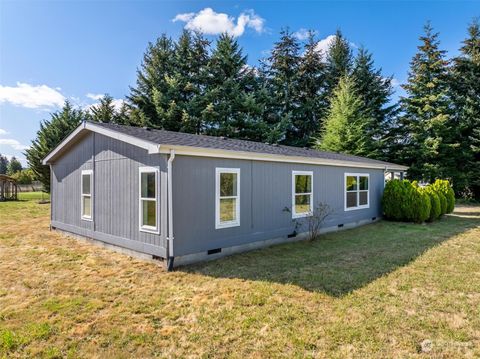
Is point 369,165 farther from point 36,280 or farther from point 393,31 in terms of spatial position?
point 36,280

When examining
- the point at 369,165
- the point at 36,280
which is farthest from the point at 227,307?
the point at 369,165

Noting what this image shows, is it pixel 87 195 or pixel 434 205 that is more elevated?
pixel 87 195

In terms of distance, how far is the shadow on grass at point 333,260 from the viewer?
5.10 m

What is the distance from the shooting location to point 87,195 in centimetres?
841

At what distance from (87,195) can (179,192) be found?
396 cm

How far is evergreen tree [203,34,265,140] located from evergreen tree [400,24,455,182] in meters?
10.7

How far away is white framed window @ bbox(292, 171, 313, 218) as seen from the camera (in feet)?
28.7

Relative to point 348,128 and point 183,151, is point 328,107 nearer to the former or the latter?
point 348,128

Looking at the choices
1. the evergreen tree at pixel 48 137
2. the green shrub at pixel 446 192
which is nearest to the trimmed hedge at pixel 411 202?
the green shrub at pixel 446 192

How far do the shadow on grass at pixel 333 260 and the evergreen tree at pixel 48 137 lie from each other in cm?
1850

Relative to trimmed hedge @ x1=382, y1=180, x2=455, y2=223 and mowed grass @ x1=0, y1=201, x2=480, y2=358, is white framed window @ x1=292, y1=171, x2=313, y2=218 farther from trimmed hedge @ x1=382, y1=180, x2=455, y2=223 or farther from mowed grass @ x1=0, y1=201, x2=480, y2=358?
trimmed hedge @ x1=382, y1=180, x2=455, y2=223

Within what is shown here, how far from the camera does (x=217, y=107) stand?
2109 centimetres

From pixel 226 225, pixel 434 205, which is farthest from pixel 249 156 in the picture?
pixel 434 205

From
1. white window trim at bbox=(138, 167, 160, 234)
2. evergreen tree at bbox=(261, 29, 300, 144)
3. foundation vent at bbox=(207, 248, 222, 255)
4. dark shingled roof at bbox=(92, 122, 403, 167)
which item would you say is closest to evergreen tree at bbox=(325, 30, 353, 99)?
evergreen tree at bbox=(261, 29, 300, 144)
